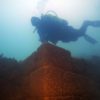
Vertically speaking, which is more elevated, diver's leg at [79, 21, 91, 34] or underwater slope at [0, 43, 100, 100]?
diver's leg at [79, 21, 91, 34]

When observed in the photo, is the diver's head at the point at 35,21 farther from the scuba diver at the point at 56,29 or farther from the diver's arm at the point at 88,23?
the diver's arm at the point at 88,23

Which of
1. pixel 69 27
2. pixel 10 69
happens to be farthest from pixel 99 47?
pixel 10 69

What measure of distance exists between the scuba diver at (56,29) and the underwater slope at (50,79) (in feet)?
0.68

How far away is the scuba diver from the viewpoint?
3.85 metres

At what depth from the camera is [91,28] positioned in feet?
13.2

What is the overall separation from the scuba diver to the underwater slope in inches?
8.1

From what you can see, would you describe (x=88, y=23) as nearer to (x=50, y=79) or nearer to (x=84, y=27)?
(x=84, y=27)

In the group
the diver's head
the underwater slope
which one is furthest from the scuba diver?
the underwater slope

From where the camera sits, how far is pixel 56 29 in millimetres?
3916

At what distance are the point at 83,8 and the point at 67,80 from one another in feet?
4.40

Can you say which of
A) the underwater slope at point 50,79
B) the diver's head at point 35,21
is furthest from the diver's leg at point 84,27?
the diver's head at point 35,21

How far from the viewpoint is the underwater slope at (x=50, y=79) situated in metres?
3.55

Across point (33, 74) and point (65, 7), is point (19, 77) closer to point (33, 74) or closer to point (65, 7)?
point (33, 74)

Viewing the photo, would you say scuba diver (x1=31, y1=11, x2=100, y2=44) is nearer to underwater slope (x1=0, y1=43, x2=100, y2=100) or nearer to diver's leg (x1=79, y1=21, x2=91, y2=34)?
diver's leg (x1=79, y1=21, x2=91, y2=34)
